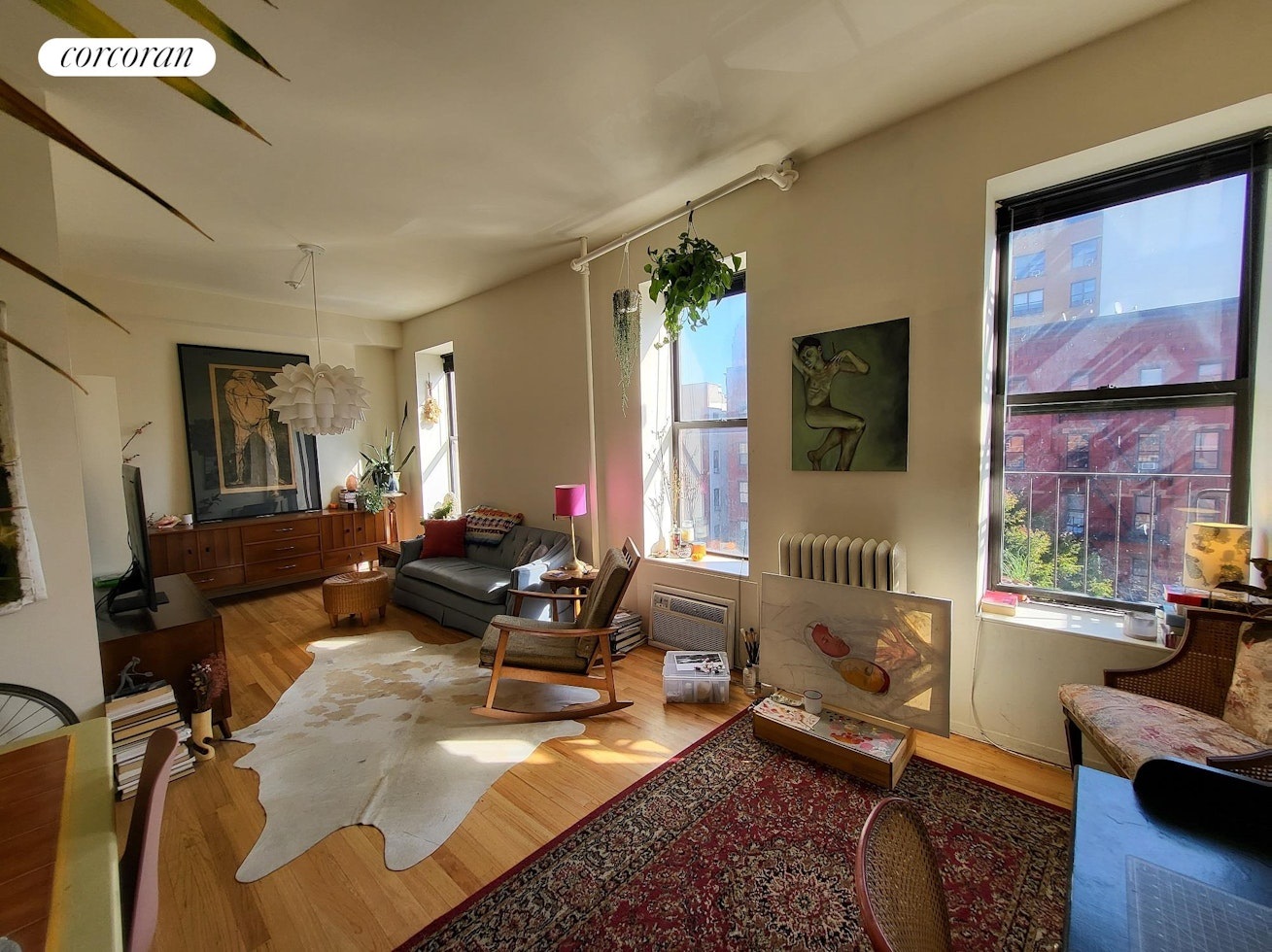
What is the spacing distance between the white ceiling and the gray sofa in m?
2.33

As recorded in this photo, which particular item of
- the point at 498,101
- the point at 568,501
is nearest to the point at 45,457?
the point at 498,101

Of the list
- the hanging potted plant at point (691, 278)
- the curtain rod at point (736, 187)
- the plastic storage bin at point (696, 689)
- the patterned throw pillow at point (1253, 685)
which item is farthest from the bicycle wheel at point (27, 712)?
the patterned throw pillow at point (1253, 685)

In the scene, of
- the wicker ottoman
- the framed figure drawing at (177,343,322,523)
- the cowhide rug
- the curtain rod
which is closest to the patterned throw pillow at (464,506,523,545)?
the wicker ottoman

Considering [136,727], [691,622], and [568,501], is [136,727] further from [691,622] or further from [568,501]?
[691,622]

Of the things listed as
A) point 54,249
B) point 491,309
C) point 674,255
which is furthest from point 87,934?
point 491,309

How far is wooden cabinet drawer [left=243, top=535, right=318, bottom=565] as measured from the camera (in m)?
5.19

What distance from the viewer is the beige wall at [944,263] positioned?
2.13 meters

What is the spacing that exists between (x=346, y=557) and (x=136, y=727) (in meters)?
3.48

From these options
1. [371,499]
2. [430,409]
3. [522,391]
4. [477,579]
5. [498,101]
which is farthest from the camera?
[430,409]

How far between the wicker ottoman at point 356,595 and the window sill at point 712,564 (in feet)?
7.30

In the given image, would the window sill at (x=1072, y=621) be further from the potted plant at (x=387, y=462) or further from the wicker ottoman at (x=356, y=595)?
the potted plant at (x=387, y=462)

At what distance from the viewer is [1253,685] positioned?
1.85 metres

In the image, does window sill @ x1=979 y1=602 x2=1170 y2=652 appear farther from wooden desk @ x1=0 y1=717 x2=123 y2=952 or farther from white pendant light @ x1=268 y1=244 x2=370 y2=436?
white pendant light @ x1=268 y1=244 x2=370 y2=436

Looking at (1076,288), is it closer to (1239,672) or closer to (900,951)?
(1239,672)
